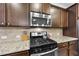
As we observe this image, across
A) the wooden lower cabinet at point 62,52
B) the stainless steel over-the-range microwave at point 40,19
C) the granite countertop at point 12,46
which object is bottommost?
the wooden lower cabinet at point 62,52

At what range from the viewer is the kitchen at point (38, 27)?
3.67 feet


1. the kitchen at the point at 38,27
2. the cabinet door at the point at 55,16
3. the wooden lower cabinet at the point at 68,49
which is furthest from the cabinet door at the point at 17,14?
the wooden lower cabinet at the point at 68,49

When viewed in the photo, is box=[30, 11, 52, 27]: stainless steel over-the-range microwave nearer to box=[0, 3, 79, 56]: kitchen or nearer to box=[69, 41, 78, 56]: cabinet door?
box=[0, 3, 79, 56]: kitchen

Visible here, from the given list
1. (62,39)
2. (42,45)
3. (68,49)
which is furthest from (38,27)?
(68,49)

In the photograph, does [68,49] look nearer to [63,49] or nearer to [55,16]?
[63,49]

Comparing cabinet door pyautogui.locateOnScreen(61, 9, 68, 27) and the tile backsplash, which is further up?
cabinet door pyautogui.locateOnScreen(61, 9, 68, 27)

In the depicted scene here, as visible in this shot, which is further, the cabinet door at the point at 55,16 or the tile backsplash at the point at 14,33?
the cabinet door at the point at 55,16

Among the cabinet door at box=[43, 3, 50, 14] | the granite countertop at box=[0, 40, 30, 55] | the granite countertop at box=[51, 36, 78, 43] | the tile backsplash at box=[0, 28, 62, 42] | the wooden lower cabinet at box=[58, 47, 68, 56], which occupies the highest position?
the cabinet door at box=[43, 3, 50, 14]

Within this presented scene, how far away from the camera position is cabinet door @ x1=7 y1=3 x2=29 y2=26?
1.12m

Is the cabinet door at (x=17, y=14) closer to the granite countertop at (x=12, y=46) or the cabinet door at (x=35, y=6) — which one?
the cabinet door at (x=35, y=6)

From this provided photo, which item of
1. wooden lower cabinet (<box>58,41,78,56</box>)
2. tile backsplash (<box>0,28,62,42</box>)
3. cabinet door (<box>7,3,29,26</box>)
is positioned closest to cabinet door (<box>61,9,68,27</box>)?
tile backsplash (<box>0,28,62,42</box>)

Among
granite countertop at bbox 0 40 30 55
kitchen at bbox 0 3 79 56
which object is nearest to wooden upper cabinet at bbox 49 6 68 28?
kitchen at bbox 0 3 79 56

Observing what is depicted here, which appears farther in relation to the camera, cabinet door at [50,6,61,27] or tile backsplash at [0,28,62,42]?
cabinet door at [50,6,61,27]

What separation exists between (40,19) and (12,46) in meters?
0.45
